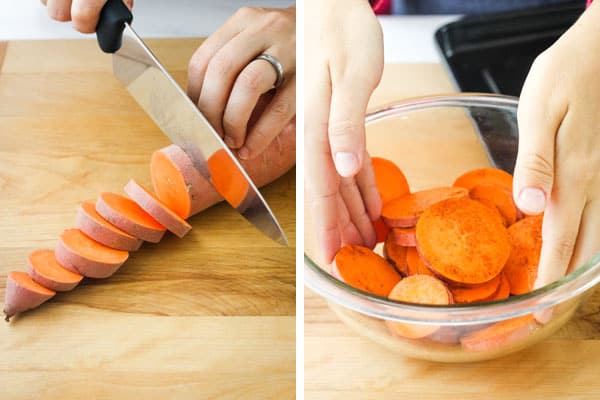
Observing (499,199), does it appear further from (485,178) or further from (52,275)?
(52,275)

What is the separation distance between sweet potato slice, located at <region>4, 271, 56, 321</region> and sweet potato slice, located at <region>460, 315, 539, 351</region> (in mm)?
474

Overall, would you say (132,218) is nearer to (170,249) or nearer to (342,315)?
(170,249)

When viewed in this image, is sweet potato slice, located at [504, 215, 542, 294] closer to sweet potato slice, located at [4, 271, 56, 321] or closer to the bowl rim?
the bowl rim

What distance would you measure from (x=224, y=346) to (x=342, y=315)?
5.5 inches

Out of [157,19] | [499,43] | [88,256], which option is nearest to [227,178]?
[88,256]

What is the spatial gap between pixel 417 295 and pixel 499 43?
68 centimetres

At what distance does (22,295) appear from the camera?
2.72 ft

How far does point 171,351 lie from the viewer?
2.72 ft

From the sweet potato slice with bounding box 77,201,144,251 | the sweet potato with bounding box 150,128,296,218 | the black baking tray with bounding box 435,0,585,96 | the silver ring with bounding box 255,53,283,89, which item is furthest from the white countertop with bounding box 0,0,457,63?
the sweet potato slice with bounding box 77,201,144,251

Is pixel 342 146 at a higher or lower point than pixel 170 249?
higher

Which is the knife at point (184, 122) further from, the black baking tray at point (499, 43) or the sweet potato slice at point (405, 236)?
the black baking tray at point (499, 43)

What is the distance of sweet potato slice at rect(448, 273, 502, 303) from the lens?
2.64ft

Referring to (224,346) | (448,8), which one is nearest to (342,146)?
(224,346)

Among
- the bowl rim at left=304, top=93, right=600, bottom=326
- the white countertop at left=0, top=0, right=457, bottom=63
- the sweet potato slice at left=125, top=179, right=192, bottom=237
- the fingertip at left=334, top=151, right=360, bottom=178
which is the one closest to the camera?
the bowl rim at left=304, top=93, right=600, bottom=326
